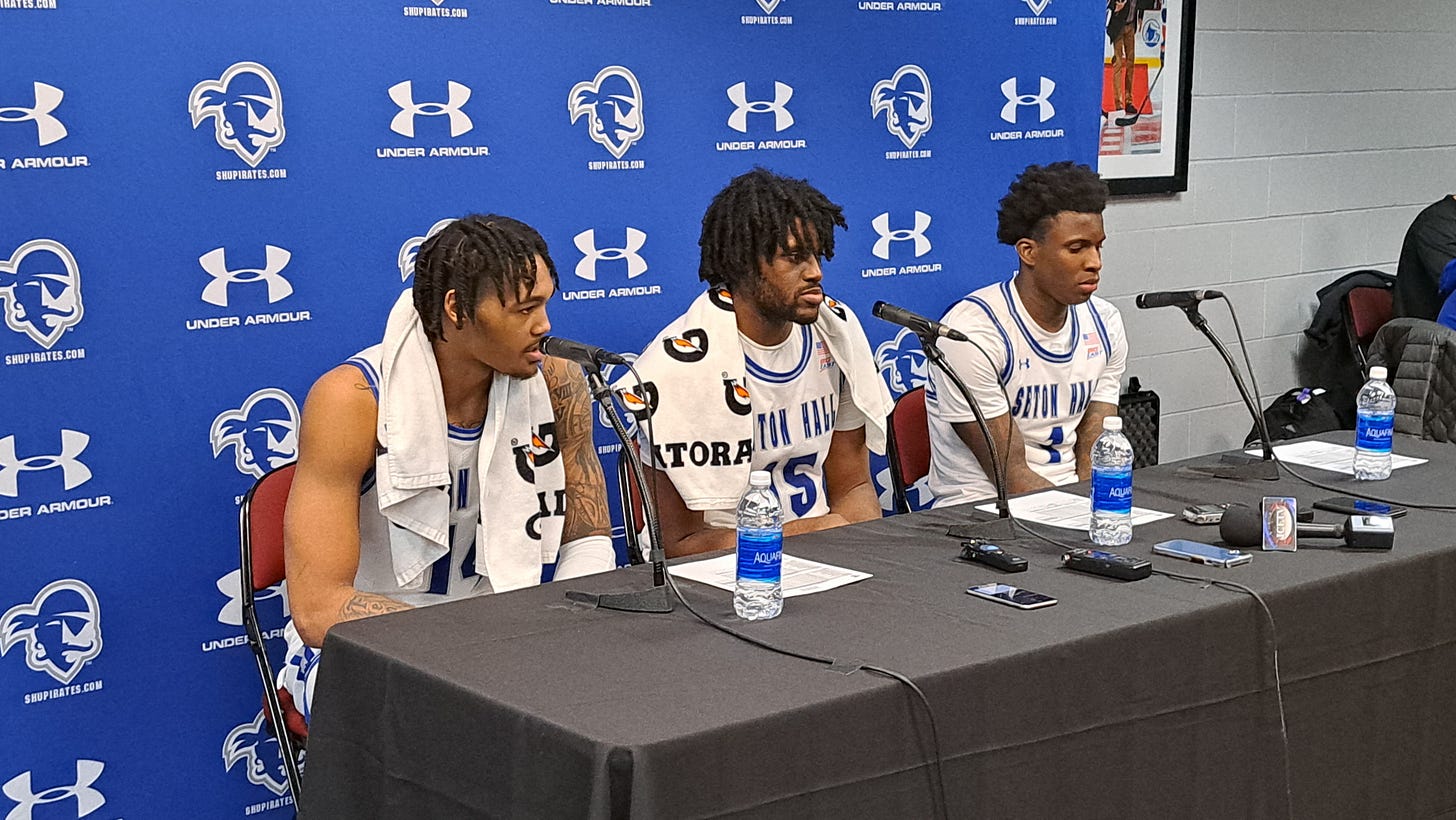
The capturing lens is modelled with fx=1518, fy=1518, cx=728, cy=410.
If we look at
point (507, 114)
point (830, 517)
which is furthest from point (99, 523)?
point (830, 517)

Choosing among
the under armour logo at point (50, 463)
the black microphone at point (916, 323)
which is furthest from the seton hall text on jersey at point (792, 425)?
the under armour logo at point (50, 463)

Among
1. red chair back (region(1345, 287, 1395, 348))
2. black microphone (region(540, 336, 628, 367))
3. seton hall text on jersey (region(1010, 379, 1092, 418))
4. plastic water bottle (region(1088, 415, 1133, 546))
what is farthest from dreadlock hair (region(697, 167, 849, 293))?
red chair back (region(1345, 287, 1395, 348))

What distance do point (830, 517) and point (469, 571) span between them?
0.68 m

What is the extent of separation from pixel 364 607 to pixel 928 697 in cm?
89

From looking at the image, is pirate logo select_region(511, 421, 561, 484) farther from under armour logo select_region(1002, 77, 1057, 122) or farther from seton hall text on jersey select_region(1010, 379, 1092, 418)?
under armour logo select_region(1002, 77, 1057, 122)

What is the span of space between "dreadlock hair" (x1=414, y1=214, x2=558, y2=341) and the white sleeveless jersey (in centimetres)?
12

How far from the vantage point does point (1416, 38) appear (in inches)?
205

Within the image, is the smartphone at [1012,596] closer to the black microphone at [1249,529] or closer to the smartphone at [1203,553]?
the smartphone at [1203,553]

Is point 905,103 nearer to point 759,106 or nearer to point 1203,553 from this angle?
point 759,106

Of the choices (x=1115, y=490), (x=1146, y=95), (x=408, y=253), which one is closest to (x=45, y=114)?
(x=408, y=253)

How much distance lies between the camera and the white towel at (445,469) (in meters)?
2.30

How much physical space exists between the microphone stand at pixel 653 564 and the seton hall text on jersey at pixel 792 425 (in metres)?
0.77

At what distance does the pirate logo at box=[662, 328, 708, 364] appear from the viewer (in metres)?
2.70

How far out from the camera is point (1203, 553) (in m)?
2.23
